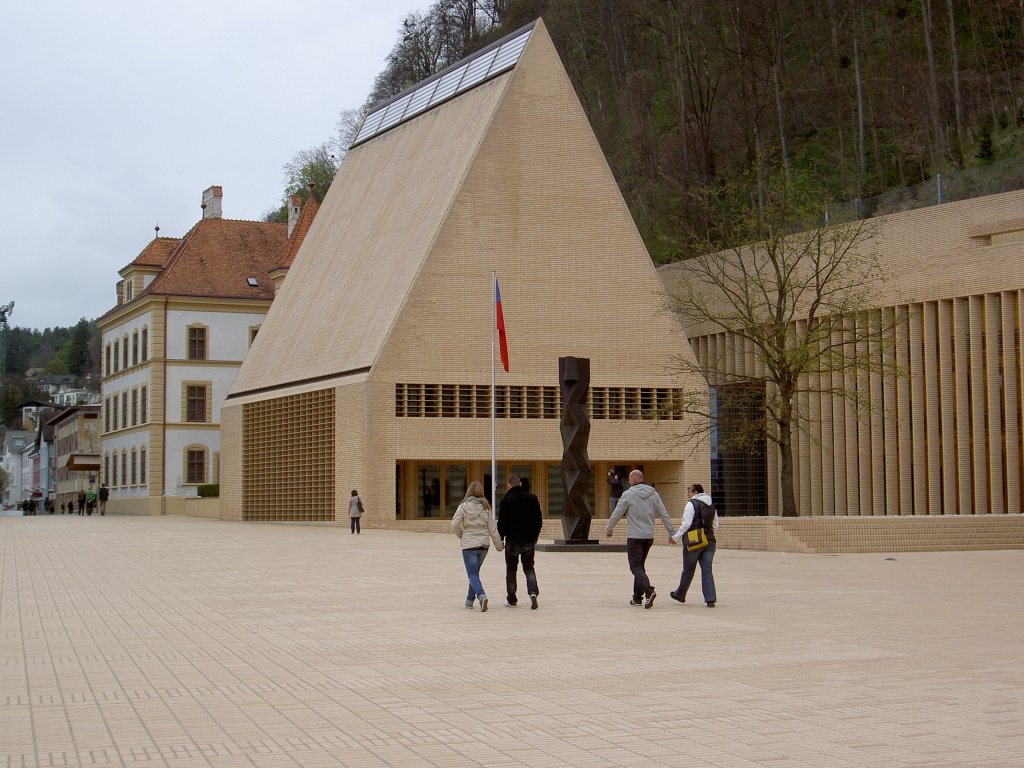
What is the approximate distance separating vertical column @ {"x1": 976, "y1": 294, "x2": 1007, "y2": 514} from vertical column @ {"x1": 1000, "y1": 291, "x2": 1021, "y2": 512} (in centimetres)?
26

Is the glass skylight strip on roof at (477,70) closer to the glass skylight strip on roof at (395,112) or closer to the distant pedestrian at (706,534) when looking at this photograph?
the glass skylight strip on roof at (395,112)

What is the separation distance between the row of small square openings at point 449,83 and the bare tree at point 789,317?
8.81 meters

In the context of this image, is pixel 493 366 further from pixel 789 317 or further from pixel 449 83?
pixel 449 83

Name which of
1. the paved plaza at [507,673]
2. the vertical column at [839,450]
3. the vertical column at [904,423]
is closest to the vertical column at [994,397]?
the vertical column at [904,423]

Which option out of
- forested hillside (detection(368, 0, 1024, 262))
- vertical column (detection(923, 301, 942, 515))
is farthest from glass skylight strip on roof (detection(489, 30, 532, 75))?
vertical column (detection(923, 301, 942, 515))

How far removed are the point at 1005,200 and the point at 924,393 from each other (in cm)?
547

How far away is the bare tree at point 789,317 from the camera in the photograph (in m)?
31.0

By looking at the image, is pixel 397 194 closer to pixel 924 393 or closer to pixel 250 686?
pixel 924 393

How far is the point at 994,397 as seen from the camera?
33469mm

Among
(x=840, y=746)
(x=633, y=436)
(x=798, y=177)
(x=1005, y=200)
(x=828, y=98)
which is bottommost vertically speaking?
(x=840, y=746)

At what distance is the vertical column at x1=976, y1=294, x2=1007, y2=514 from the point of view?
109 ft

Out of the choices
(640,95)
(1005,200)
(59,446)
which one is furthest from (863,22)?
(59,446)

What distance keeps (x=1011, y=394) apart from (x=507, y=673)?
85.7 ft

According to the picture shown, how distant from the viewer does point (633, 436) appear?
40.9 m
